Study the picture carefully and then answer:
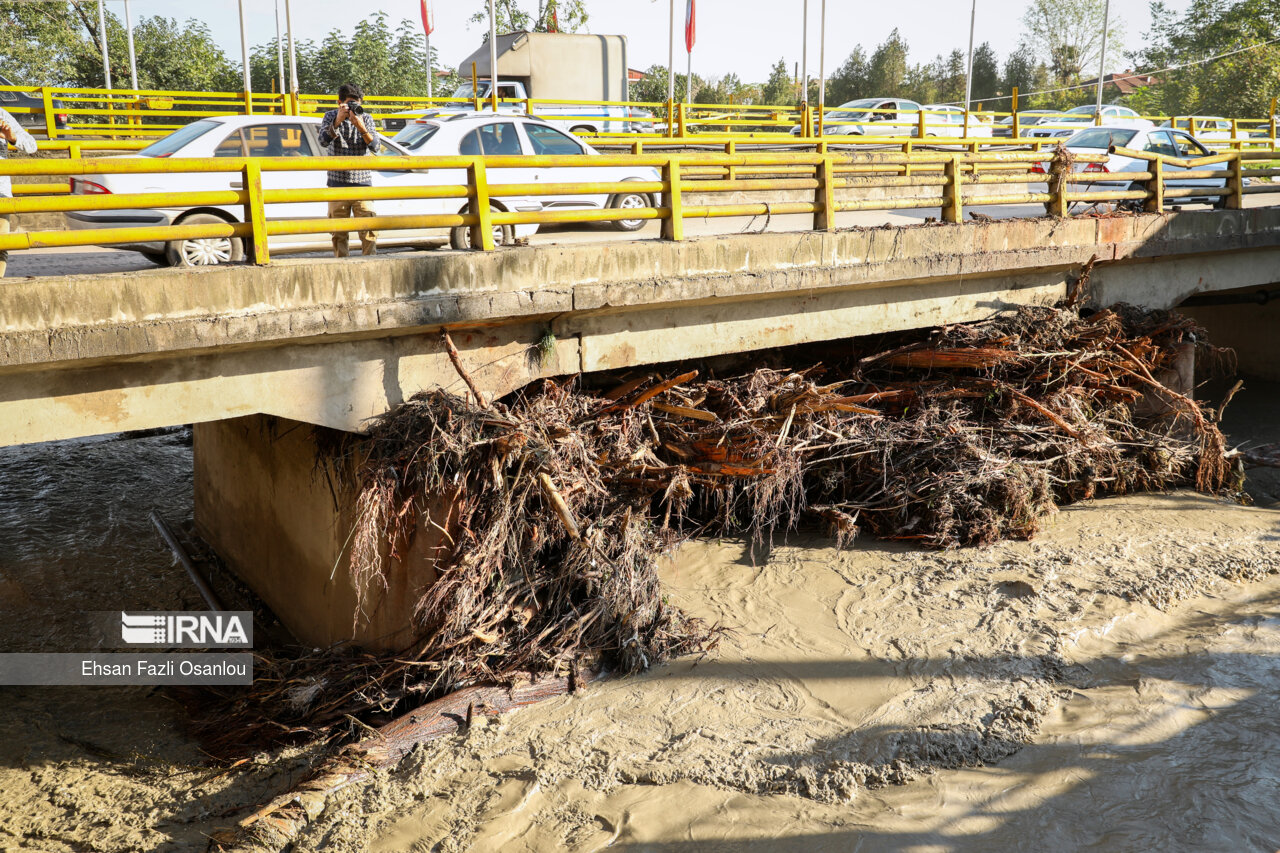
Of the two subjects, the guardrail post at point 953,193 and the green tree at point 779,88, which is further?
the green tree at point 779,88

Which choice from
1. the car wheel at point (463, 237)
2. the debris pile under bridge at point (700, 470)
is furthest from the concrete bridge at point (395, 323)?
the car wheel at point (463, 237)

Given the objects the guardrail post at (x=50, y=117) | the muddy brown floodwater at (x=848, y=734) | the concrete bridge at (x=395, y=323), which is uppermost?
the guardrail post at (x=50, y=117)

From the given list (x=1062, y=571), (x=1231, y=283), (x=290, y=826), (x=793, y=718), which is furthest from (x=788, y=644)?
(x=1231, y=283)

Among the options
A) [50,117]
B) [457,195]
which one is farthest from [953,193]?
[50,117]

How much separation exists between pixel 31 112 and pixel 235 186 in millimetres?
11955

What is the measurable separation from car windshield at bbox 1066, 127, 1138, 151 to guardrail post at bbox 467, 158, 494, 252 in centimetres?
1353

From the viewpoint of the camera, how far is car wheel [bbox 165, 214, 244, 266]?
295 inches

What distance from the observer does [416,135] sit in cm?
1066

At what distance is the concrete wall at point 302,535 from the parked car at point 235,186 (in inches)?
61.5

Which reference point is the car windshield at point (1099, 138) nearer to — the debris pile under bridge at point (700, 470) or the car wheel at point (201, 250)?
the debris pile under bridge at point (700, 470)

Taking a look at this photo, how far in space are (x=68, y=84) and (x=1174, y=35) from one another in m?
51.7

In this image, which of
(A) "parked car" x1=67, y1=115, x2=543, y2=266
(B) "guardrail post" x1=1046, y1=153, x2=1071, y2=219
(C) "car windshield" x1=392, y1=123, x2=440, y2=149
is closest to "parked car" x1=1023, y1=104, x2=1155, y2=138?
(B) "guardrail post" x1=1046, y1=153, x2=1071, y2=219

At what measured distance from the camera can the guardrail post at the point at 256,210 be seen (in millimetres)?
5773

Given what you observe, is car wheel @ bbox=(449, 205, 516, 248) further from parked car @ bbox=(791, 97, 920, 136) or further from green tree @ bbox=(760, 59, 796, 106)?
green tree @ bbox=(760, 59, 796, 106)
